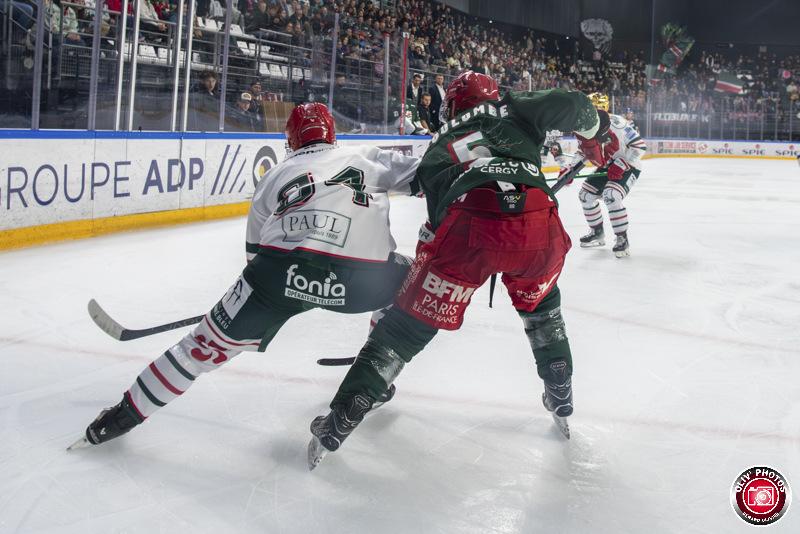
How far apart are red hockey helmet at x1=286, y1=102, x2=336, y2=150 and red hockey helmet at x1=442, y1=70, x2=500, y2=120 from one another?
36 cm

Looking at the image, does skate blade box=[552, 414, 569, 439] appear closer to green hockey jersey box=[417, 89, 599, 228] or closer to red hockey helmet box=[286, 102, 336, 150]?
green hockey jersey box=[417, 89, 599, 228]

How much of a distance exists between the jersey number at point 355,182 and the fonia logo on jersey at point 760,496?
1219mm

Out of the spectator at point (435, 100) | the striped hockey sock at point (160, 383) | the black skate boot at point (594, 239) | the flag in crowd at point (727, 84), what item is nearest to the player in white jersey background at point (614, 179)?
the black skate boot at point (594, 239)

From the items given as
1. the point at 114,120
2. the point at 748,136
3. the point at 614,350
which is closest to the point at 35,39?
the point at 114,120

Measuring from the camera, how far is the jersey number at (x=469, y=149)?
2.00 meters

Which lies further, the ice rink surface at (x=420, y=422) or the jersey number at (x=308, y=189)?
the jersey number at (x=308, y=189)

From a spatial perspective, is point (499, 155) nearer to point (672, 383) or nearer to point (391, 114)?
point (672, 383)

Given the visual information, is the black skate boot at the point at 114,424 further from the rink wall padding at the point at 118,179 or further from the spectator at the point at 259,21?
the spectator at the point at 259,21

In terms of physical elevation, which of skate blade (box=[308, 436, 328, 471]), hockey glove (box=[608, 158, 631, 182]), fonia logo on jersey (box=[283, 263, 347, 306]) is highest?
hockey glove (box=[608, 158, 631, 182])

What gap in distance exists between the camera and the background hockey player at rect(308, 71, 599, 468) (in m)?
1.91

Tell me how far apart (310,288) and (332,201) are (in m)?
0.24

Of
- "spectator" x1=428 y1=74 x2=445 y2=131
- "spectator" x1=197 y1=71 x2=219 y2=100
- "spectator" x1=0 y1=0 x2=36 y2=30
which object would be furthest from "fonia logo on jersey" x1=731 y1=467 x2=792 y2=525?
"spectator" x1=428 y1=74 x2=445 y2=131

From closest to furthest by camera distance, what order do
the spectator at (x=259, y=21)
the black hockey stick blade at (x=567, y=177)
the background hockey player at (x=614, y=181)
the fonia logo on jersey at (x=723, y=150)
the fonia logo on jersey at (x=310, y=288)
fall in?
the fonia logo on jersey at (x=310, y=288)
the black hockey stick blade at (x=567, y=177)
the background hockey player at (x=614, y=181)
the spectator at (x=259, y=21)
the fonia logo on jersey at (x=723, y=150)

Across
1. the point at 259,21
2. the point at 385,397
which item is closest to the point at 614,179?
the point at 385,397
